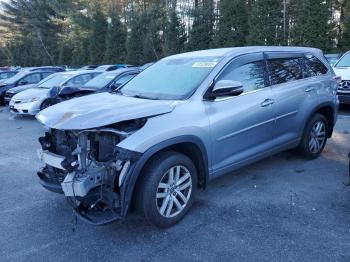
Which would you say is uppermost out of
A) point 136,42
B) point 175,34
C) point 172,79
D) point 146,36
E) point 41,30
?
point 41,30

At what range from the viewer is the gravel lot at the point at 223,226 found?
3238 millimetres

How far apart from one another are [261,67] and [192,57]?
0.91 m

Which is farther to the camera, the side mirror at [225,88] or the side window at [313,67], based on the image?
the side window at [313,67]

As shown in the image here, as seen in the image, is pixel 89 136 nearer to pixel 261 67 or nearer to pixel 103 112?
pixel 103 112

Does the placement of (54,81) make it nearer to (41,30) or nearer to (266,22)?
(266,22)

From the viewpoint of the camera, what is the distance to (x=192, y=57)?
4.62 meters

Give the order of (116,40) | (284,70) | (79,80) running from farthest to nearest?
(116,40)
(79,80)
(284,70)

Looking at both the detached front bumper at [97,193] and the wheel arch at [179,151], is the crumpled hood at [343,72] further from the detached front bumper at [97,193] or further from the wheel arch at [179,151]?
the detached front bumper at [97,193]

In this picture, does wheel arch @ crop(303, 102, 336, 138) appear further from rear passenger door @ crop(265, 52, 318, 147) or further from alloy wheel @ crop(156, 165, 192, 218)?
alloy wheel @ crop(156, 165, 192, 218)

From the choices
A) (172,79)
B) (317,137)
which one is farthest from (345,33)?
(172,79)

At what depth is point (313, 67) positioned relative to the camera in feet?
17.8

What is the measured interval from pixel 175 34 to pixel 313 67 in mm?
21536

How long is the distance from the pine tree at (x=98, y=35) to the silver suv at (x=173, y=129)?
100 ft

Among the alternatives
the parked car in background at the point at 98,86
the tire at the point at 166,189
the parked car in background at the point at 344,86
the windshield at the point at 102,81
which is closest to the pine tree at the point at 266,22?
the parked car in background at the point at 344,86
